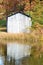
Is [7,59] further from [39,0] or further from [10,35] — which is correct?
[39,0]

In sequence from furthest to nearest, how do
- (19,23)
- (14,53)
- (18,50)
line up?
(19,23) < (18,50) < (14,53)

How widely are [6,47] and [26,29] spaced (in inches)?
159

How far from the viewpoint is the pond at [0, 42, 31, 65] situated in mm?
10342

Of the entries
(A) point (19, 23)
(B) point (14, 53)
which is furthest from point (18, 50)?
(A) point (19, 23)

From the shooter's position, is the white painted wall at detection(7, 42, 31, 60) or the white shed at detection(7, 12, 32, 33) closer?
the white painted wall at detection(7, 42, 31, 60)

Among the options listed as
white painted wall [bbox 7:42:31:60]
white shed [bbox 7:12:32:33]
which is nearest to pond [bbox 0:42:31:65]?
white painted wall [bbox 7:42:31:60]

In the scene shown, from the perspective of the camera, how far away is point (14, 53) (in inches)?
493

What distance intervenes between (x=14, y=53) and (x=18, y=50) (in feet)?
3.51

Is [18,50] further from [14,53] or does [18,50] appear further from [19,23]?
[19,23]

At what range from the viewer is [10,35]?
1662 cm

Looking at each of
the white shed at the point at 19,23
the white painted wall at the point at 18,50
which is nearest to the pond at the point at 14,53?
the white painted wall at the point at 18,50

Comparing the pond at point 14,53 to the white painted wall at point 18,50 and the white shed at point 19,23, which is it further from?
the white shed at point 19,23

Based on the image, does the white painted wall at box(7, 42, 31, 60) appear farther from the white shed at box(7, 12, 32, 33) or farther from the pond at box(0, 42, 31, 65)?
the white shed at box(7, 12, 32, 33)

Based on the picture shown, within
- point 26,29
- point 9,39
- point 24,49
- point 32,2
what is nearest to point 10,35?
point 9,39
